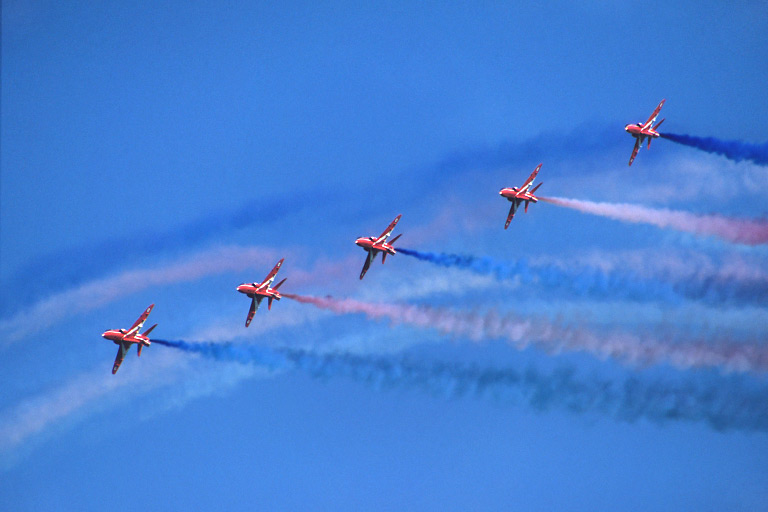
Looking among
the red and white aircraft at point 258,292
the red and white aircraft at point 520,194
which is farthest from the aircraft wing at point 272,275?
the red and white aircraft at point 520,194

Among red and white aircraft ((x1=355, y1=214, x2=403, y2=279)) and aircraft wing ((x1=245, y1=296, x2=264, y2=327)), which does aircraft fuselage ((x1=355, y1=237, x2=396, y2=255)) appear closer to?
red and white aircraft ((x1=355, y1=214, x2=403, y2=279))

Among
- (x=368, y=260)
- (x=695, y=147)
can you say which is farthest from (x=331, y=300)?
(x=695, y=147)

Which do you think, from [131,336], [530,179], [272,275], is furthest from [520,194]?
[131,336]

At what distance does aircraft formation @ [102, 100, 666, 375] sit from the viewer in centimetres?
6769

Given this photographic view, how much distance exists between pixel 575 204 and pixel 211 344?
2555 cm

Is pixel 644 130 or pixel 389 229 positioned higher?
pixel 644 130

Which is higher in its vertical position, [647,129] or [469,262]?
[647,129]

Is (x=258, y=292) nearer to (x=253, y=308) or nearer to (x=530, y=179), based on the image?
(x=253, y=308)

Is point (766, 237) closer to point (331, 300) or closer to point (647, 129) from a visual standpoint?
point (647, 129)

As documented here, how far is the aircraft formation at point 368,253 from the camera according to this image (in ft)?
222

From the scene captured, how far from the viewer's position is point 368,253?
68.1 metres

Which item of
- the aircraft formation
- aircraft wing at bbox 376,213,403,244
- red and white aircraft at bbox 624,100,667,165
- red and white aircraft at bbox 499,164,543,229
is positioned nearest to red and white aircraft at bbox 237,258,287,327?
the aircraft formation

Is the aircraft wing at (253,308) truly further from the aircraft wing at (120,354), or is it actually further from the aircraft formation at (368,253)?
the aircraft wing at (120,354)

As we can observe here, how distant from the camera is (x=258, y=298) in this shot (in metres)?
69.0
